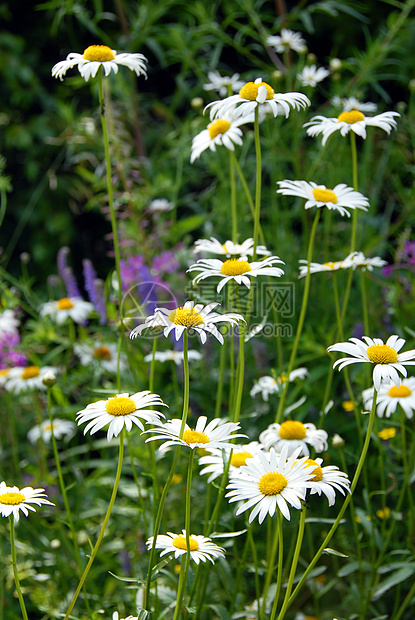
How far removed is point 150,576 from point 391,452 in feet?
2.97

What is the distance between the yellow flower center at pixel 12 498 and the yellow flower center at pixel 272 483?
336 millimetres

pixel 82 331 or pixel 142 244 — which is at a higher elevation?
pixel 142 244

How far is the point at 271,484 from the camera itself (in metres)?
0.86

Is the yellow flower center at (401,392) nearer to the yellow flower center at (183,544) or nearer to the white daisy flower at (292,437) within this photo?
the white daisy flower at (292,437)

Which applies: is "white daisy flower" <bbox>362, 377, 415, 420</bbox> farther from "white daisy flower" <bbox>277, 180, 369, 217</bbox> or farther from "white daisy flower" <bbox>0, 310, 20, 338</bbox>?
"white daisy flower" <bbox>0, 310, 20, 338</bbox>

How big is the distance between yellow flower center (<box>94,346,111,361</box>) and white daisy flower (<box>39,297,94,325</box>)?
130 millimetres

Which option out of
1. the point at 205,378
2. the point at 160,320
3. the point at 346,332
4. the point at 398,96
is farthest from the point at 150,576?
the point at 398,96

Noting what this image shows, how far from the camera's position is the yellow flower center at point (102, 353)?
5.53 feet

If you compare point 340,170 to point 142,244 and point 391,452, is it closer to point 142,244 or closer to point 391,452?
point 142,244

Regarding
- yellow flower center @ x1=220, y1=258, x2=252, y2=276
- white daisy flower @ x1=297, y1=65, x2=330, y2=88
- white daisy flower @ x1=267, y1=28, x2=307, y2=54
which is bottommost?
yellow flower center @ x1=220, y1=258, x2=252, y2=276

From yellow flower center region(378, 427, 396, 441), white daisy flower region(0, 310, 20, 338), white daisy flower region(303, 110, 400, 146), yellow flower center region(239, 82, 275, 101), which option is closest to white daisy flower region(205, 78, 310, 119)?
yellow flower center region(239, 82, 275, 101)

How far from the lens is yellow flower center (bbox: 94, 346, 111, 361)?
1.68m

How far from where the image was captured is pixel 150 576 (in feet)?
2.99

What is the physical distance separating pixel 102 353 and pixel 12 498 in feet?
2.66
